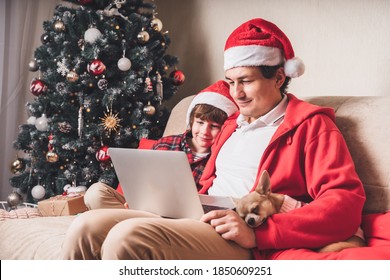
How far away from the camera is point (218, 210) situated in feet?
4.19

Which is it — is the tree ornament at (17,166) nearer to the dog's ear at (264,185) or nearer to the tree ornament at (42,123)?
the tree ornament at (42,123)

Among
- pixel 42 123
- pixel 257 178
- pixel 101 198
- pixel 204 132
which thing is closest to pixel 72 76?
pixel 42 123

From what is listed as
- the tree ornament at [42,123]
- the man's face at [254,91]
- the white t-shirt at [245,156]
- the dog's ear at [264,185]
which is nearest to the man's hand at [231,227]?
the dog's ear at [264,185]

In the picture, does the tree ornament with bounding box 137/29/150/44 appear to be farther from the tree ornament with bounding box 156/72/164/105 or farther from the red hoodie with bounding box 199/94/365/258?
the red hoodie with bounding box 199/94/365/258

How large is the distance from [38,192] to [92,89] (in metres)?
0.64

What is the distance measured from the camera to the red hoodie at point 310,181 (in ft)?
4.17

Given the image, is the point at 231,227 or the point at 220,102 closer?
the point at 231,227

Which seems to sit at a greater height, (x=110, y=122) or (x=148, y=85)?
(x=148, y=85)

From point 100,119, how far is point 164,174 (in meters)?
1.39

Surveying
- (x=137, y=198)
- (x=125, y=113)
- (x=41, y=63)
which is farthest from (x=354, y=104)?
(x=41, y=63)

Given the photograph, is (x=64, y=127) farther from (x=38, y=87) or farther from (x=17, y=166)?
(x=17, y=166)

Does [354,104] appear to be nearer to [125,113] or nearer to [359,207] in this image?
[359,207]

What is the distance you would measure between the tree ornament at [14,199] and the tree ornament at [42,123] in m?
0.44

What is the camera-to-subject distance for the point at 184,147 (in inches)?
80.1
